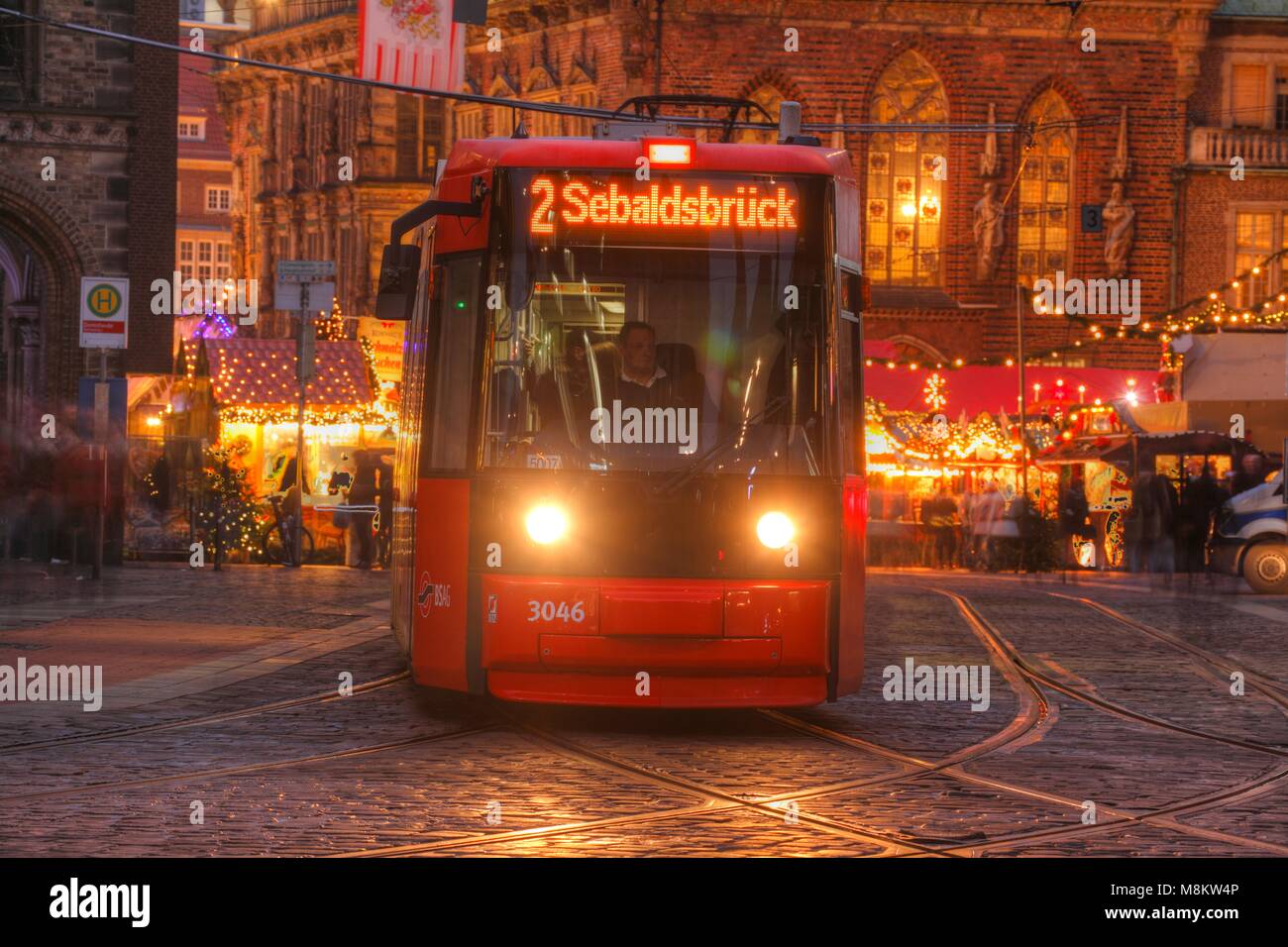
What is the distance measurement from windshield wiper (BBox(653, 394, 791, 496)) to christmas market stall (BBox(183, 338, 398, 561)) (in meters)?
24.5

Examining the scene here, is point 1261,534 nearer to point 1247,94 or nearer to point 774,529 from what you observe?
point 774,529

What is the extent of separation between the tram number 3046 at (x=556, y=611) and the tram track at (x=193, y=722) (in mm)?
1921

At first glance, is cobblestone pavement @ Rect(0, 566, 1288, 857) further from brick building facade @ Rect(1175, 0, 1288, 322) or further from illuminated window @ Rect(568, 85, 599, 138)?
brick building facade @ Rect(1175, 0, 1288, 322)

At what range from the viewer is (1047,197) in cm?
5000

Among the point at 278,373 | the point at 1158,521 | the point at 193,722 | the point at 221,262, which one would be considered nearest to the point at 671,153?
the point at 193,722

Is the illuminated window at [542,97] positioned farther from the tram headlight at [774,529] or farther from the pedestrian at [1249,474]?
the tram headlight at [774,529]

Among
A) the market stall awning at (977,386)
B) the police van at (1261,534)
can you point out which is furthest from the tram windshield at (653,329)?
the market stall awning at (977,386)

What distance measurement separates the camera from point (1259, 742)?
12328 mm

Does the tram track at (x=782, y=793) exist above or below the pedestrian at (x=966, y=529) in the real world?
below

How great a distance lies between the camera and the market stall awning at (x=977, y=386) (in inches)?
1825

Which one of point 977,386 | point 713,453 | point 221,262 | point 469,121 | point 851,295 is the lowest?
point 713,453

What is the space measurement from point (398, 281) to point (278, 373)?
25.9 metres

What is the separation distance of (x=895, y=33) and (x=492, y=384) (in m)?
38.9

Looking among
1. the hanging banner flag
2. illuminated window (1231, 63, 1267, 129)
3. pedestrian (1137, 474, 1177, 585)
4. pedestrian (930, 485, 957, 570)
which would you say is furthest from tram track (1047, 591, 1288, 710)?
illuminated window (1231, 63, 1267, 129)
